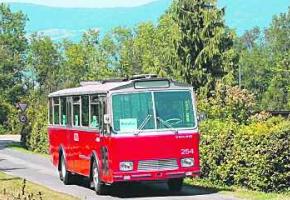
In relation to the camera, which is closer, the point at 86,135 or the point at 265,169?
the point at 265,169

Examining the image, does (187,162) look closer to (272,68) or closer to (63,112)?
(63,112)

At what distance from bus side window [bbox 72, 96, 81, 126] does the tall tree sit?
39.0 m

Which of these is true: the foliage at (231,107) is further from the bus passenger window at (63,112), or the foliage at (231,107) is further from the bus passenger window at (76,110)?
the bus passenger window at (76,110)

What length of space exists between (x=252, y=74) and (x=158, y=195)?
103655mm

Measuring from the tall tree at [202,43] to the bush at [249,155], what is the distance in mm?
38781

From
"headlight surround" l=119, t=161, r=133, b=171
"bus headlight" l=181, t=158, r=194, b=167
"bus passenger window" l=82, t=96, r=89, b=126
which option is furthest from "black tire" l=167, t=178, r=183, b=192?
"bus passenger window" l=82, t=96, r=89, b=126

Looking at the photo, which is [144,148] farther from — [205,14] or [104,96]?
[205,14]

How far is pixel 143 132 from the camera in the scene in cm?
1800

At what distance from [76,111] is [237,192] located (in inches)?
212

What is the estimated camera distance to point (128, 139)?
1791 cm

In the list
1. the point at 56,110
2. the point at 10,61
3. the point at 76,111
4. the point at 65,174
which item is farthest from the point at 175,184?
the point at 10,61

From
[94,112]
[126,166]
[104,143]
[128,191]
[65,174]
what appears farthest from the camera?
[65,174]

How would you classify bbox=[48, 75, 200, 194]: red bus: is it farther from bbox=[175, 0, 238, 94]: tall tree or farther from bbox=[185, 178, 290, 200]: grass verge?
bbox=[175, 0, 238, 94]: tall tree

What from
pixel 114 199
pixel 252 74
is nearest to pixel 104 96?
pixel 114 199
